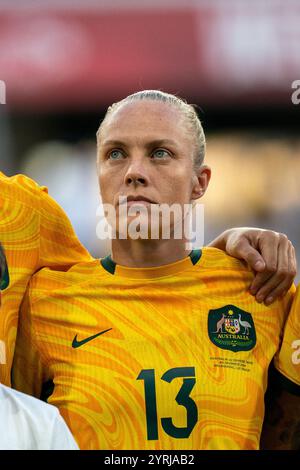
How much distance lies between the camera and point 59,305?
83.5 inches

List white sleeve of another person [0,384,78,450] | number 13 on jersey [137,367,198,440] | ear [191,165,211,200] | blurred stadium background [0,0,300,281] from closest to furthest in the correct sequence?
white sleeve of another person [0,384,78,450]
number 13 on jersey [137,367,198,440]
ear [191,165,211,200]
blurred stadium background [0,0,300,281]

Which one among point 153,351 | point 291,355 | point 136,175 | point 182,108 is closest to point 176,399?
point 153,351

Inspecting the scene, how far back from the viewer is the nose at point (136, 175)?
2.08m

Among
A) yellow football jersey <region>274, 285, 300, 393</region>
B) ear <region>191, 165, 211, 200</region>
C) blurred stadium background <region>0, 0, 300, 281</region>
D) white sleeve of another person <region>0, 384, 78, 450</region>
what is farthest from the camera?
blurred stadium background <region>0, 0, 300, 281</region>

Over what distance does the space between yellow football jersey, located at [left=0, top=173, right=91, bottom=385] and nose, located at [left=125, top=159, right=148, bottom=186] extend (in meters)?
0.26

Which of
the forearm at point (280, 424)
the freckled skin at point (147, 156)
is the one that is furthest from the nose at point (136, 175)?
the forearm at point (280, 424)

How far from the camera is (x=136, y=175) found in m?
2.08

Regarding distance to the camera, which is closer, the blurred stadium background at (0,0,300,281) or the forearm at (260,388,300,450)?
the forearm at (260,388,300,450)

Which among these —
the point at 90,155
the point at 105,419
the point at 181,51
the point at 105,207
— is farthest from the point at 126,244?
the point at 181,51

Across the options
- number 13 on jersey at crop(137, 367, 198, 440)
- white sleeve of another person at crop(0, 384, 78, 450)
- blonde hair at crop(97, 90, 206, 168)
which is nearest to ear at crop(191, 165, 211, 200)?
blonde hair at crop(97, 90, 206, 168)

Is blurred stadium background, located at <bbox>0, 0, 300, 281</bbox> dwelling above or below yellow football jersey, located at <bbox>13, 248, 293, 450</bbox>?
above

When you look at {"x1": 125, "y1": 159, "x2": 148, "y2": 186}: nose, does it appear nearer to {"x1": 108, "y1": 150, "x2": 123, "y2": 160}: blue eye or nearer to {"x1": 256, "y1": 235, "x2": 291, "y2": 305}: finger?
{"x1": 108, "y1": 150, "x2": 123, "y2": 160}: blue eye

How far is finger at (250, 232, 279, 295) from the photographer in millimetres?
2088

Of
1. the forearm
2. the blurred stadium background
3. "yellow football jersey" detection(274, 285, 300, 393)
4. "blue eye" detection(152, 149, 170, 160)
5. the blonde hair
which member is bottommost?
the forearm
